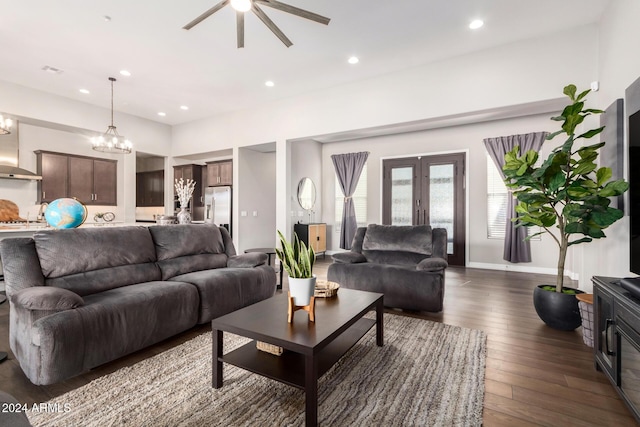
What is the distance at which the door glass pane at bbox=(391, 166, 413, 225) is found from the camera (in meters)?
6.45

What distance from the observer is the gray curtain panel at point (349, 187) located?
6.84 metres

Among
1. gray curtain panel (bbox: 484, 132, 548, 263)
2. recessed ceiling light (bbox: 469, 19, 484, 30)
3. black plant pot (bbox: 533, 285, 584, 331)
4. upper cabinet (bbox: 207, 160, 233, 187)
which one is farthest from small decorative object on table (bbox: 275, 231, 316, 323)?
upper cabinet (bbox: 207, 160, 233, 187)

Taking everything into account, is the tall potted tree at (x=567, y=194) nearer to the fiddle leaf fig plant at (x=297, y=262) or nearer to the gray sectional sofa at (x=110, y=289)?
the fiddle leaf fig plant at (x=297, y=262)

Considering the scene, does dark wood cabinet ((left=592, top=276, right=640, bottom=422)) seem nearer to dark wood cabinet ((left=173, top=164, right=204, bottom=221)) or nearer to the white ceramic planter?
the white ceramic planter

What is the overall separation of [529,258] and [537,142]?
194 cm

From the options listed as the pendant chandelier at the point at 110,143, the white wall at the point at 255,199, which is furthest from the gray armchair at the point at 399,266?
the pendant chandelier at the point at 110,143

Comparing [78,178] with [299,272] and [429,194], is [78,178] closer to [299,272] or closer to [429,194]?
[299,272]

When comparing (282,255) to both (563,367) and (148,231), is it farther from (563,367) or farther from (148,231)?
(563,367)

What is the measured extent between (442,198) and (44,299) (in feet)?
19.6

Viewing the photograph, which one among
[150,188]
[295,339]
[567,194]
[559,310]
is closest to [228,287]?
[295,339]

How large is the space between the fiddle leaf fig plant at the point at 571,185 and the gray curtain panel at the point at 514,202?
2.60 m

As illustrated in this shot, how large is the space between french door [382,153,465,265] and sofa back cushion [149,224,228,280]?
409 centimetres

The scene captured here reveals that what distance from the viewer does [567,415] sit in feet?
5.31

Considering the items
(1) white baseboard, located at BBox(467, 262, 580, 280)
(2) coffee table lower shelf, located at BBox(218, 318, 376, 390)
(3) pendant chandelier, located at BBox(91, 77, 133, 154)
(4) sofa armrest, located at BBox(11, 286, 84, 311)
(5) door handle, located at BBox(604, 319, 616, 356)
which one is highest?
(3) pendant chandelier, located at BBox(91, 77, 133, 154)
